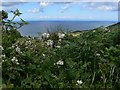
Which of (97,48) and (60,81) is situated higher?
(97,48)

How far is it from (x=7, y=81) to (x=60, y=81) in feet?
2.52

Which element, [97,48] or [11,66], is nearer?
[11,66]

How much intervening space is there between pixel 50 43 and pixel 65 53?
556 millimetres

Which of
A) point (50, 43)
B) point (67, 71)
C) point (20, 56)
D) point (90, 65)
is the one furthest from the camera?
point (50, 43)

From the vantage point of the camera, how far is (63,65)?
13.9 feet

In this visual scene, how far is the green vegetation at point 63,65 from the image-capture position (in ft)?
12.0

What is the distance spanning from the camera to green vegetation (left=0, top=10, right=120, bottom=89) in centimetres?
365

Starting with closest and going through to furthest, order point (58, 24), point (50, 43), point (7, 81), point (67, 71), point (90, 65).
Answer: point (7, 81), point (67, 71), point (90, 65), point (50, 43), point (58, 24)

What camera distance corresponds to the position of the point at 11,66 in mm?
3701

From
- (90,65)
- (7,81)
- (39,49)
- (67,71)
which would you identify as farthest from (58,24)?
(7,81)

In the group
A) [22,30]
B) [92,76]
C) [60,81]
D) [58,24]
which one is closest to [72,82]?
[60,81]

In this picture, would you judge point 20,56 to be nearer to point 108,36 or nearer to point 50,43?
point 50,43

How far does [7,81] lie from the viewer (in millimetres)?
3547

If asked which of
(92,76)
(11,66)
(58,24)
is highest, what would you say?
(58,24)
